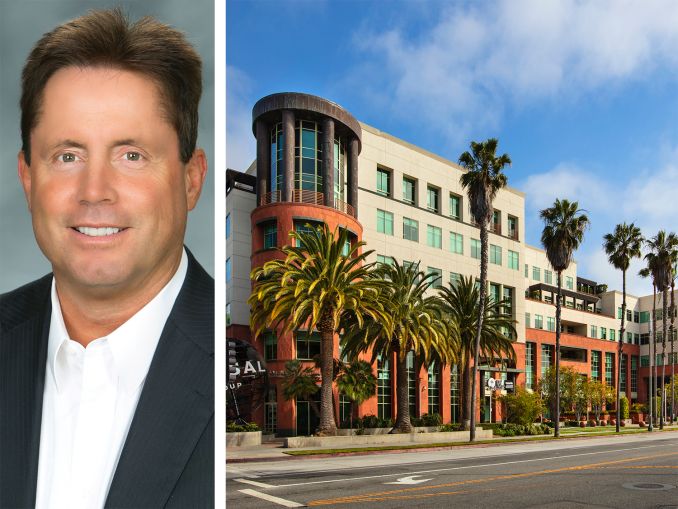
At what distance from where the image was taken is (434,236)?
2431 inches

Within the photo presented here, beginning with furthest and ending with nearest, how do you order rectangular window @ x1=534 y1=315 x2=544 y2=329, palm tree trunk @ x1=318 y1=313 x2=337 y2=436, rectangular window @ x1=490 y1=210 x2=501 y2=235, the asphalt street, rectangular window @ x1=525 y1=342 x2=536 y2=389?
rectangular window @ x1=534 y1=315 x2=544 y2=329 → rectangular window @ x1=525 y1=342 x2=536 y2=389 → rectangular window @ x1=490 y1=210 x2=501 y2=235 → palm tree trunk @ x1=318 y1=313 x2=337 y2=436 → the asphalt street

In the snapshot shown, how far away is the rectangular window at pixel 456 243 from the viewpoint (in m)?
64.1

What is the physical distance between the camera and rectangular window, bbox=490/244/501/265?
227ft

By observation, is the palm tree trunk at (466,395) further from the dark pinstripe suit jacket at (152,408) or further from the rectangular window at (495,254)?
the dark pinstripe suit jacket at (152,408)

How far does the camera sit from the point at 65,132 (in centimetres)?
398

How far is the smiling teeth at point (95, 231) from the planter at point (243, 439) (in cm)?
3337

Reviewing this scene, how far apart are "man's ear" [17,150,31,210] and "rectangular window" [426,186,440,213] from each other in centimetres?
5863

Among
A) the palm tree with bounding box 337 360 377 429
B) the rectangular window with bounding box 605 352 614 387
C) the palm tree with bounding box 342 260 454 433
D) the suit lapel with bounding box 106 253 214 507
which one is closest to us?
the suit lapel with bounding box 106 253 214 507

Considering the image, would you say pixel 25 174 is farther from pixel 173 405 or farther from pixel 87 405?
pixel 173 405

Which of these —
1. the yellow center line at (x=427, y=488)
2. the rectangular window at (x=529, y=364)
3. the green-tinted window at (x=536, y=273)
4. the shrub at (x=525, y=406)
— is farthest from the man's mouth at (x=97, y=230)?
the green-tinted window at (x=536, y=273)

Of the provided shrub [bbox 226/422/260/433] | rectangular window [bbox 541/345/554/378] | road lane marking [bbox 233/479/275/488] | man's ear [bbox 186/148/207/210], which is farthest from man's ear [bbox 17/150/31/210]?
rectangular window [bbox 541/345/554/378]

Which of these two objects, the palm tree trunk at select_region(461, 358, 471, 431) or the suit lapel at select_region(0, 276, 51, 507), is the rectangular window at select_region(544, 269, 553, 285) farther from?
the suit lapel at select_region(0, 276, 51, 507)

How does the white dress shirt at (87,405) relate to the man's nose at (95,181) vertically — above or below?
below

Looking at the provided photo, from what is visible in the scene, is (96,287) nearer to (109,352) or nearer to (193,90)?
(109,352)
